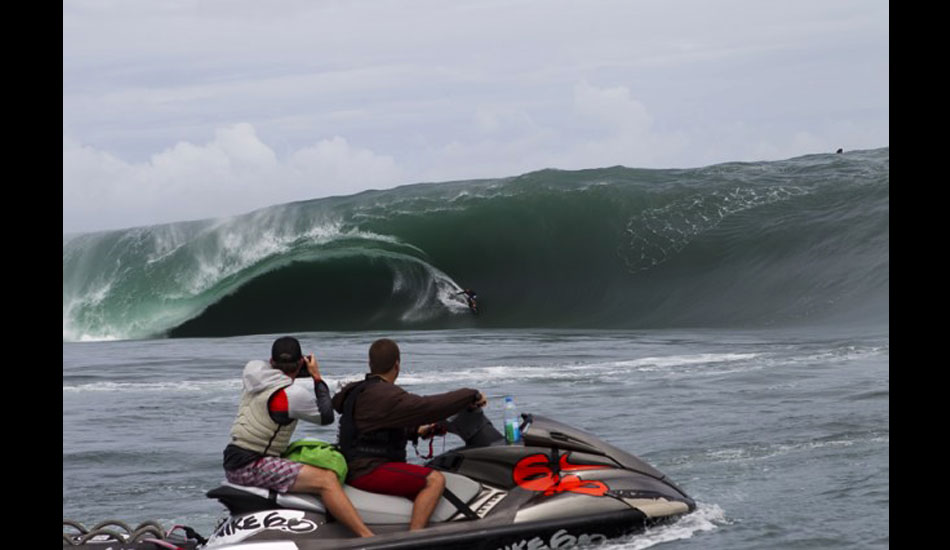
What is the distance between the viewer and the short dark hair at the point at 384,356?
7.13 metres

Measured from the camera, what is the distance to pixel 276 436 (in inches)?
278

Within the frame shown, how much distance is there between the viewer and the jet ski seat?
23.5 feet

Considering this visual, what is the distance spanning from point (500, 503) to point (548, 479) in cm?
36

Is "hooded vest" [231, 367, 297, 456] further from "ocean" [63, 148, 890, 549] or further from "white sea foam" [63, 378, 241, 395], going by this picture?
"white sea foam" [63, 378, 241, 395]

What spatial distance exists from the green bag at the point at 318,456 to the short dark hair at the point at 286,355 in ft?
1.58

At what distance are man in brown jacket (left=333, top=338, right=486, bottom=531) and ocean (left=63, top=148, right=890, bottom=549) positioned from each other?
1300 mm

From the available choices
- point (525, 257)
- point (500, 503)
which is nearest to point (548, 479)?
point (500, 503)

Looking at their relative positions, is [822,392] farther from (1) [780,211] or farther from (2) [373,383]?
(1) [780,211]

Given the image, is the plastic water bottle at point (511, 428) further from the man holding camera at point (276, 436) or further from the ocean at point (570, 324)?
the man holding camera at point (276, 436)

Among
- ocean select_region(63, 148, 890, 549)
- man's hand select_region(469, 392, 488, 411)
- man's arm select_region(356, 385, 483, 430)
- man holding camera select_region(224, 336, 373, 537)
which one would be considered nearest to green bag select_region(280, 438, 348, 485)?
man holding camera select_region(224, 336, 373, 537)

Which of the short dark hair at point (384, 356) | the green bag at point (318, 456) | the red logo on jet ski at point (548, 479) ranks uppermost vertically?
the short dark hair at point (384, 356)

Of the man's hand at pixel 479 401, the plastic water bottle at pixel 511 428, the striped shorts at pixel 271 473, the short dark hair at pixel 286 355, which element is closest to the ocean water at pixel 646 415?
the plastic water bottle at pixel 511 428
